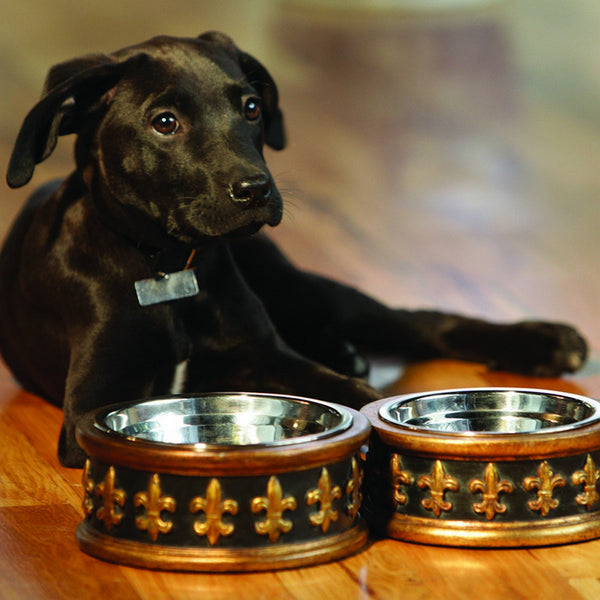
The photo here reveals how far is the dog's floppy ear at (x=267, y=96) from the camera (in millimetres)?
2414

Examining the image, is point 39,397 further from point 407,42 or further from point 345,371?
point 407,42

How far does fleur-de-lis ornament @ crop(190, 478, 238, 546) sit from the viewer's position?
1.57m

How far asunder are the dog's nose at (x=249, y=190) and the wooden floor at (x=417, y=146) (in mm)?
547

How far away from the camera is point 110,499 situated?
162 centimetres

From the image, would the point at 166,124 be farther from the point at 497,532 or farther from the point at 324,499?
the point at 497,532

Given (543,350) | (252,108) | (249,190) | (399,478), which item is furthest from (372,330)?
(399,478)

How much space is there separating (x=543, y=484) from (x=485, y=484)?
79 millimetres

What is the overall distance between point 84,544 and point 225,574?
0.70 ft

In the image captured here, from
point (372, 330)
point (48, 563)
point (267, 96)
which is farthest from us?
point (372, 330)

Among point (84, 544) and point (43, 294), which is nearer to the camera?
A: point (84, 544)

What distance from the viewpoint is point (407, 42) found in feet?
19.0

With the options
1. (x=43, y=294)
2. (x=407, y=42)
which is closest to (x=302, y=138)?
(x=407, y=42)

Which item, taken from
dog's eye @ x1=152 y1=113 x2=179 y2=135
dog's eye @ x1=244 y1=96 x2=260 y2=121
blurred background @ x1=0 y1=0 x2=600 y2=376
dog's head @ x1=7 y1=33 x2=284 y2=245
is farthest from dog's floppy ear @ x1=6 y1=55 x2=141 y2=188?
blurred background @ x1=0 y1=0 x2=600 y2=376

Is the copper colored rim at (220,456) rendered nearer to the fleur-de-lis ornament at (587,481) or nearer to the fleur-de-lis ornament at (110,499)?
the fleur-de-lis ornament at (110,499)
